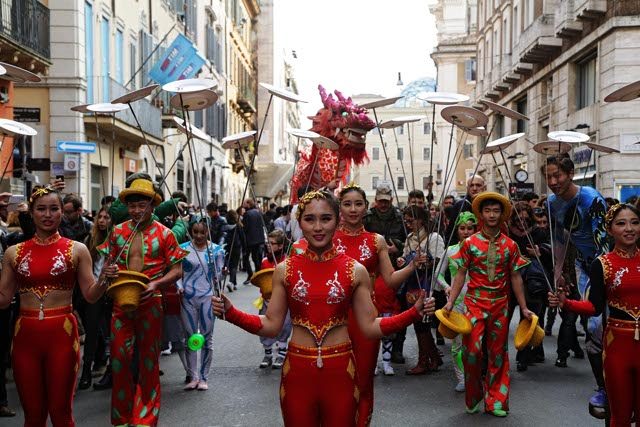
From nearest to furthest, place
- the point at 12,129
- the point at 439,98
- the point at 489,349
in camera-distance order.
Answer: the point at 439,98, the point at 12,129, the point at 489,349

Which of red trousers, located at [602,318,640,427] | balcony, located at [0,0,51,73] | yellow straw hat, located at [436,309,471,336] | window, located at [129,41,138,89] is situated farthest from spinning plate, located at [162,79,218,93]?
window, located at [129,41,138,89]

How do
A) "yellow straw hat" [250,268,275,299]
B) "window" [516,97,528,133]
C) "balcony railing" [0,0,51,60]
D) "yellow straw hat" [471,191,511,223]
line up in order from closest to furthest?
"yellow straw hat" [250,268,275,299] → "yellow straw hat" [471,191,511,223] → "balcony railing" [0,0,51,60] → "window" [516,97,528,133]

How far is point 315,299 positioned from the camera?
462 centimetres

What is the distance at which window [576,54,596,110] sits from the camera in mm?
24594

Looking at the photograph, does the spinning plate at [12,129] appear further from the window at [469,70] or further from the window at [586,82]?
the window at [469,70]

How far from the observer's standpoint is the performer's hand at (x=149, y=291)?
6.10m

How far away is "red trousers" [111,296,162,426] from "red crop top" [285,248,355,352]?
206 centimetres

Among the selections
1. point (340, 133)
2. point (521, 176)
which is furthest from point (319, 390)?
point (521, 176)

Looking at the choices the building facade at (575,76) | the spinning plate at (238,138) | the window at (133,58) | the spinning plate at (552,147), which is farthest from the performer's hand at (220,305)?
the window at (133,58)

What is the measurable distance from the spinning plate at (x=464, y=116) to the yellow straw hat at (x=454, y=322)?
1348mm

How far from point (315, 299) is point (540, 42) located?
25024 mm


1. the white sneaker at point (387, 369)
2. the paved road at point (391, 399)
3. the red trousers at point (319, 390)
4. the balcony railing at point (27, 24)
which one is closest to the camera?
the red trousers at point (319, 390)

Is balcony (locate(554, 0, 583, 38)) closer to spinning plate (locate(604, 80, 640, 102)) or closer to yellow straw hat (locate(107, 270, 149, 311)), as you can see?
spinning plate (locate(604, 80, 640, 102))

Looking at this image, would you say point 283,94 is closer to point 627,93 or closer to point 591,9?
point 627,93
